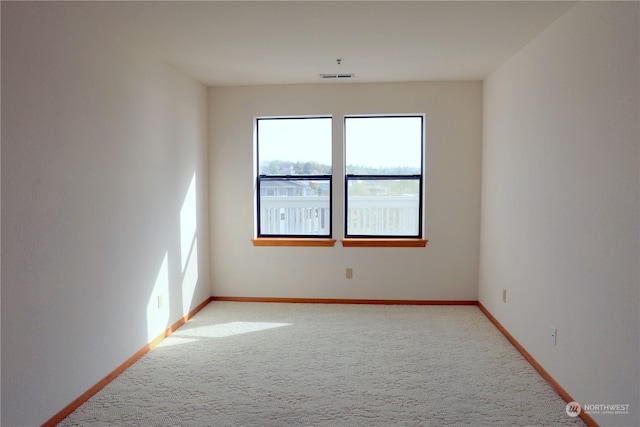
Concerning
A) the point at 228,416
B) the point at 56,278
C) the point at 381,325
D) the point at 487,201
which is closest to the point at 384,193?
the point at 487,201

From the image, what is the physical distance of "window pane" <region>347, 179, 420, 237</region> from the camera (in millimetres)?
4602

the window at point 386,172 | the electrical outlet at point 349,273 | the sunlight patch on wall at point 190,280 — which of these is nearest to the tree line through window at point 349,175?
the window at point 386,172

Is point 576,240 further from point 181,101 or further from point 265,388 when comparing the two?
point 181,101

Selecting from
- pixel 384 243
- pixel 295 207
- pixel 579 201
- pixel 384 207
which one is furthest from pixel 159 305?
pixel 579 201

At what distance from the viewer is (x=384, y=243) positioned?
14.8 feet

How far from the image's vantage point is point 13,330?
79.5 inches

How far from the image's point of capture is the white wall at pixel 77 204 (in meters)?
2.04

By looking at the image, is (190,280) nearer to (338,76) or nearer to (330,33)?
(338,76)

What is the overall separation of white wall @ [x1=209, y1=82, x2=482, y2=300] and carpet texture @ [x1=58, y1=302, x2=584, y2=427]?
0.60 metres

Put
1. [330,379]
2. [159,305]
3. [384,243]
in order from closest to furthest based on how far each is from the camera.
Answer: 1. [330,379]
2. [159,305]
3. [384,243]

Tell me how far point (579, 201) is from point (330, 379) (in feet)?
6.15

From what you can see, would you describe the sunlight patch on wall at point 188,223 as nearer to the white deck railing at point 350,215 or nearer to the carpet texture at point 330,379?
the carpet texture at point 330,379

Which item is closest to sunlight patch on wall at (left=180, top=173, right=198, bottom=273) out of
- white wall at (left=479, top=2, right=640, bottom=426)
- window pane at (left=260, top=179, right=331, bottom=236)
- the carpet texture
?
the carpet texture

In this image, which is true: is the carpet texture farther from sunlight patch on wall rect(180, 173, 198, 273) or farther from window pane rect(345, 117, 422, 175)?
window pane rect(345, 117, 422, 175)
